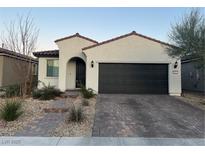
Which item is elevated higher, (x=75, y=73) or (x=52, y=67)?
(x=52, y=67)

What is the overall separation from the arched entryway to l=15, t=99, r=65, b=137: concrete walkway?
8.40 m

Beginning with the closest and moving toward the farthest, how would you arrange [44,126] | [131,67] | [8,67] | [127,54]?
[44,126] → [127,54] → [131,67] → [8,67]

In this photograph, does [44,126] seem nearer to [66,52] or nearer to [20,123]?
[20,123]

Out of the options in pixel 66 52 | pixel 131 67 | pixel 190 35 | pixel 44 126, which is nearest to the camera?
pixel 44 126

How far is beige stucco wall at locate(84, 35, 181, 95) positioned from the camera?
13.8m

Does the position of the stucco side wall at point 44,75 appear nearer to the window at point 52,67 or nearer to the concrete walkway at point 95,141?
the window at point 52,67

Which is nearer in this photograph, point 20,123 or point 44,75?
point 20,123

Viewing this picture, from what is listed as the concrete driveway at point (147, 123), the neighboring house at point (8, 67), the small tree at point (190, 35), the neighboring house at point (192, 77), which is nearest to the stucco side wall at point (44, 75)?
the neighboring house at point (8, 67)

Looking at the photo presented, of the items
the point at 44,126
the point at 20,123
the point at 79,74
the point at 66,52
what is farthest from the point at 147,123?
the point at 79,74

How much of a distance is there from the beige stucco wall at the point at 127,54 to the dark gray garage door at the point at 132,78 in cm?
40

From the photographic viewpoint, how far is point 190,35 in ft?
32.2

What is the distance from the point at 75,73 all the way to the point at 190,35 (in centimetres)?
972
